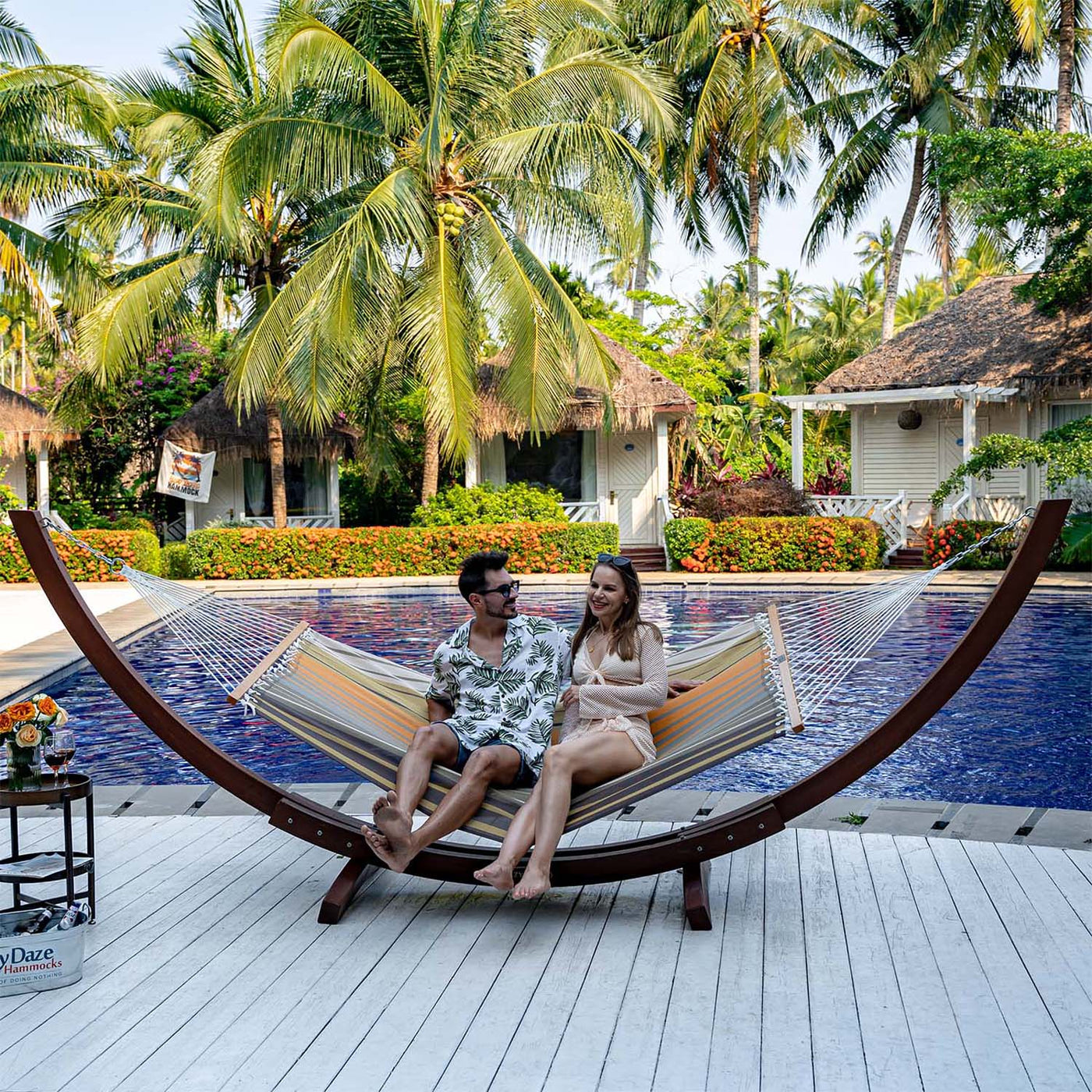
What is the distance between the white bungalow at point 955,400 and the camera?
1809 centimetres

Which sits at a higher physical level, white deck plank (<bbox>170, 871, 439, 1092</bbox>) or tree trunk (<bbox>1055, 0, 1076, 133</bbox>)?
tree trunk (<bbox>1055, 0, 1076, 133</bbox>)

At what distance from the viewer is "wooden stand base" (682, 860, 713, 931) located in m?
3.72

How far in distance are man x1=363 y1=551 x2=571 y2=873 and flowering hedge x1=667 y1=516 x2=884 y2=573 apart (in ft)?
42.0

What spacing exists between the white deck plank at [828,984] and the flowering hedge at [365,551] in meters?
13.1

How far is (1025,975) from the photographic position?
3.30 metres

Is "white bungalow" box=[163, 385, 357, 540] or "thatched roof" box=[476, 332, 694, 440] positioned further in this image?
"white bungalow" box=[163, 385, 357, 540]

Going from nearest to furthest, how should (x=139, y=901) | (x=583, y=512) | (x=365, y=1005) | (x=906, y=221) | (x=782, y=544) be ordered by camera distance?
(x=365, y=1005) → (x=139, y=901) → (x=782, y=544) → (x=583, y=512) → (x=906, y=221)

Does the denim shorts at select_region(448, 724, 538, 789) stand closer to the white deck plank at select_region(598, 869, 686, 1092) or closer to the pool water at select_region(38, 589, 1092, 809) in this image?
the white deck plank at select_region(598, 869, 686, 1092)

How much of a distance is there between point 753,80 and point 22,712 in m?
21.8

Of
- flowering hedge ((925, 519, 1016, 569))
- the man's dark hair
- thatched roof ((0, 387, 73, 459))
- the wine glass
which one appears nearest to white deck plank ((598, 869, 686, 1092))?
the man's dark hair

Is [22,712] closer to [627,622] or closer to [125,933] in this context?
[125,933]

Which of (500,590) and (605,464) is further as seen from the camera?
(605,464)

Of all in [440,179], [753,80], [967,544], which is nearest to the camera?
[967,544]

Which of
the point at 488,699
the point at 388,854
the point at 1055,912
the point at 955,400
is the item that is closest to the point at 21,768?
the point at 388,854
